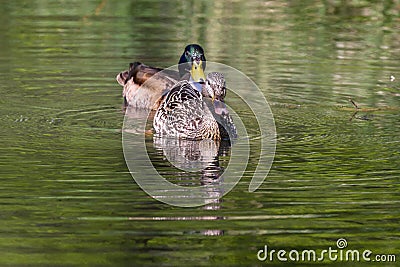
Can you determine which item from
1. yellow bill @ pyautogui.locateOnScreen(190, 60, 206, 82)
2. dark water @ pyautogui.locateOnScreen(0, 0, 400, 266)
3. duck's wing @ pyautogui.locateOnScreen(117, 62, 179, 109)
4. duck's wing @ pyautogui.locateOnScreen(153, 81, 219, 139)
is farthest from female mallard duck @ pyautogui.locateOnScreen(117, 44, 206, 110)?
duck's wing @ pyautogui.locateOnScreen(153, 81, 219, 139)

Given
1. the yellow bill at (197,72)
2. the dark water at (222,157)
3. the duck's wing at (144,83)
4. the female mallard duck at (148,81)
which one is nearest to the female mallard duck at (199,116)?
the yellow bill at (197,72)

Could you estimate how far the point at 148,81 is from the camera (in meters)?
12.6

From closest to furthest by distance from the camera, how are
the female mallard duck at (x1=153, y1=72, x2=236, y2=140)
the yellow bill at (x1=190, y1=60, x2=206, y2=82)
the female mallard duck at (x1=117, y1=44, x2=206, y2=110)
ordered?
the female mallard duck at (x1=153, y1=72, x2=236, y2=140)
the yellow bill at (x1=190, y1=60, x2=206, y2=82)
the female mallard duck at (x1=117, y1=44, x2=206, y2=110)

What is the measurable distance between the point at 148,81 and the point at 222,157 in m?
3.27

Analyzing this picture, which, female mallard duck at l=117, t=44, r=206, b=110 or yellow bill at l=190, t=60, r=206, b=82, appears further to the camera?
female mallard duck at l=117, t=44, r=206, b=110

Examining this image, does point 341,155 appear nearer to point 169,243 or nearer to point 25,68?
point 169,243

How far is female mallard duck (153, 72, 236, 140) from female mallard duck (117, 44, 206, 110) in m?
0.95

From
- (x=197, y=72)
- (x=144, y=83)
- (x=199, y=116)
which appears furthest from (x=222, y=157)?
(x=144, y=83)

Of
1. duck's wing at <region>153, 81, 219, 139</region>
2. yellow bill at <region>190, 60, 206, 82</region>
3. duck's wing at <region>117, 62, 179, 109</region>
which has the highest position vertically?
yellow bill at <region>190, 60, 206, 82</region>

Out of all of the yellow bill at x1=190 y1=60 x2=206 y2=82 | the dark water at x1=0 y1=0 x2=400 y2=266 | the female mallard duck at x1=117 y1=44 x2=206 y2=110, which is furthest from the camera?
the female mallard duck at x1=117 y1=44 x2=206 y2=110

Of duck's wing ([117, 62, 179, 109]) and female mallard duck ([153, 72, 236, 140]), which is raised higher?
female mallard duck ([153, 72, 236, 140])

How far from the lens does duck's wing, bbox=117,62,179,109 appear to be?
40.2ft

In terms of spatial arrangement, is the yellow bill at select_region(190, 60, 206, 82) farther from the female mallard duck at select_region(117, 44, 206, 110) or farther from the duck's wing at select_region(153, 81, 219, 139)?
the female mallard duck at select_region(117, 44, 206, 110)

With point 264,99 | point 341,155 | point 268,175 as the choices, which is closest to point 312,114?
point 264,99
